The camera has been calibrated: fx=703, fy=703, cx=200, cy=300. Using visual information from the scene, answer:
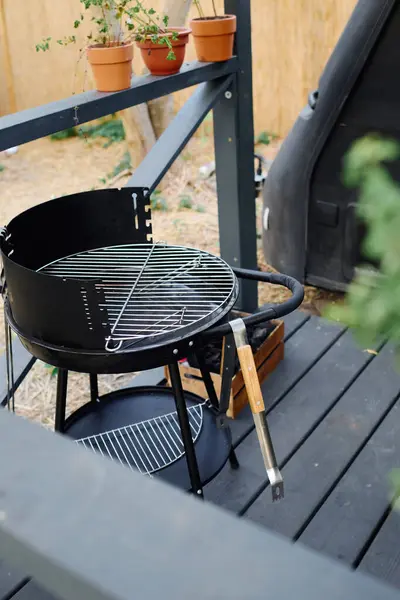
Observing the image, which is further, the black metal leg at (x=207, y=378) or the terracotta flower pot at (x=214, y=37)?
the terracotta flower pot at (x=214, y=37)

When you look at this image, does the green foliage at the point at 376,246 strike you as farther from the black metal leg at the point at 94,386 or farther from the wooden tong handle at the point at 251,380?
the black metal leg at the point at 94,386

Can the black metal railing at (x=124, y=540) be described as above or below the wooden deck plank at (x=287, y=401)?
above

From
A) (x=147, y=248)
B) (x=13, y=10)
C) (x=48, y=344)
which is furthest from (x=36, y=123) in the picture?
(x=13, y=10)

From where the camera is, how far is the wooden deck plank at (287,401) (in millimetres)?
2113

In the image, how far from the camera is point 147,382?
263cm

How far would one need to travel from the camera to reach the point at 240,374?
93.0 inches

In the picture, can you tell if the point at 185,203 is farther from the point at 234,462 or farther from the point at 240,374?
the point at 234,462

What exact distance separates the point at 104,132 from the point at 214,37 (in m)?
4.63

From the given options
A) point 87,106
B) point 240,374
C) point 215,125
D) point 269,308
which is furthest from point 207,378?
point 215,125

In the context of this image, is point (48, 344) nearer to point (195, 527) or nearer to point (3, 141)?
point (3, 141)

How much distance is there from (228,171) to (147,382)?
0.86m

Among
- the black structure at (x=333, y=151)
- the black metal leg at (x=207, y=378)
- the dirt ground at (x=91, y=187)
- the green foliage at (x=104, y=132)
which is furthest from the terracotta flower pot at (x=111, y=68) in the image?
the green foliage at (x=104, y=132)

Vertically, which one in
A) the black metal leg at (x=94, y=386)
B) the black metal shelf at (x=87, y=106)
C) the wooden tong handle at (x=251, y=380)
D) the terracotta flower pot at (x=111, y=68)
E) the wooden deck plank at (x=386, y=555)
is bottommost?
the wooden deck plank at (x=386, y=555)

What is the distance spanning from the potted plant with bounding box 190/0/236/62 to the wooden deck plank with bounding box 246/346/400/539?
1272mm
